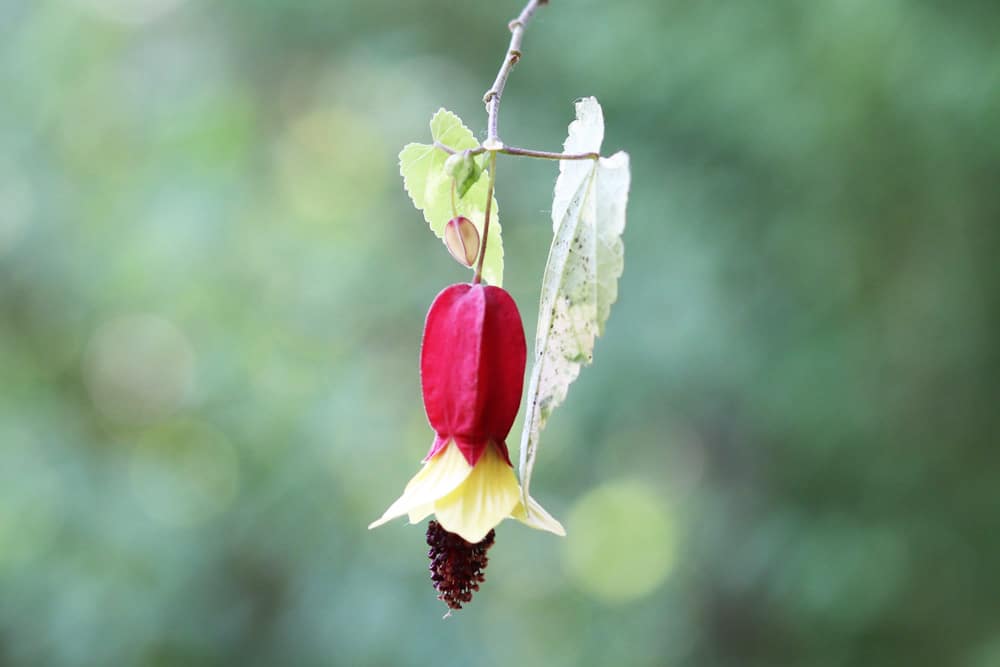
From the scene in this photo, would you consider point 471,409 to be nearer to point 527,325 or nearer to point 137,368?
point 527,325

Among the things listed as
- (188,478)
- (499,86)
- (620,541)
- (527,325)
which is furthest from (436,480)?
(620,541)

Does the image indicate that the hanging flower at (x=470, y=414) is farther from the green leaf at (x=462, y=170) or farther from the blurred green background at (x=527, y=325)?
the blurred green background at (x=527, y=325)

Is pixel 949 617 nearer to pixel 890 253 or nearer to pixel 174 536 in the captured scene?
pixel 890 253

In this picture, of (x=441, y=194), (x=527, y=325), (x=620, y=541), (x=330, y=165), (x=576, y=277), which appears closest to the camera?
(x=576, y=277)

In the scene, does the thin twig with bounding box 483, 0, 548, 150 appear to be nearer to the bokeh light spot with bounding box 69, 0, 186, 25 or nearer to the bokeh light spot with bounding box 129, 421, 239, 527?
the bokeh light spot with bounding box 129, 421, 239, 527

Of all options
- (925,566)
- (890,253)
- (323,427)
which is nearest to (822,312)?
(890,253)

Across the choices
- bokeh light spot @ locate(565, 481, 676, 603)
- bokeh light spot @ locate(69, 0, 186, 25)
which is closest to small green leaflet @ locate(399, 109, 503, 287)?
bokeh light spot @ locate(565, 481, 676, 603)
